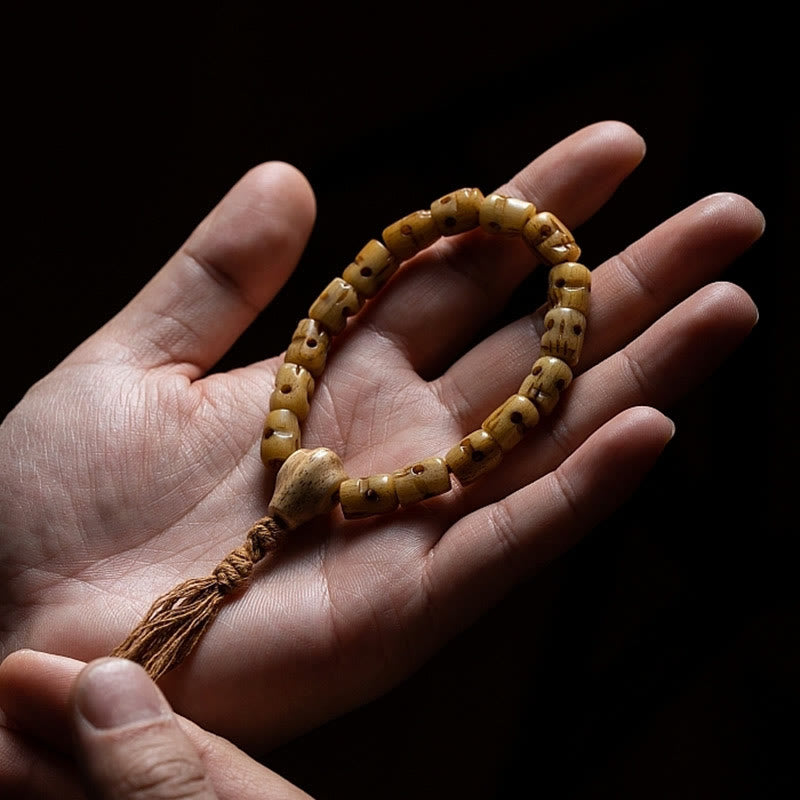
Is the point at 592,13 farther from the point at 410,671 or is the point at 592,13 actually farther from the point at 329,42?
the point at 410,671

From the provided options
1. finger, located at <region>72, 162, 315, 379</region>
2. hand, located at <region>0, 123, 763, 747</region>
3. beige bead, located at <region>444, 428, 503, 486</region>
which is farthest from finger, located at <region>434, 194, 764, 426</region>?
finger, located at <region>72, 162, 315, 379</region>

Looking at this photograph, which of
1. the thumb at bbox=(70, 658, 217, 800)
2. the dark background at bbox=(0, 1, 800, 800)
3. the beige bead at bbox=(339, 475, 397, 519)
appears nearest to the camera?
the thumb at bbox=(70, 658, 217, 800)

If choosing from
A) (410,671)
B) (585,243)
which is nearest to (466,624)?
(410,671)

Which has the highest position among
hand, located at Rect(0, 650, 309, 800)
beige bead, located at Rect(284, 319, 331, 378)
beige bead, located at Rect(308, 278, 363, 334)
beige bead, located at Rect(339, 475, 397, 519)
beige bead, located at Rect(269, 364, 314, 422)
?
beige bead, located at Rect(308, 278, 363, 334)

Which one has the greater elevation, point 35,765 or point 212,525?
point 212,525

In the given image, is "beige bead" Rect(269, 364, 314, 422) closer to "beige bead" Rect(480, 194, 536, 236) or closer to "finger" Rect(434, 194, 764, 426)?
"finger" Rect(434, 194, 764, 426)

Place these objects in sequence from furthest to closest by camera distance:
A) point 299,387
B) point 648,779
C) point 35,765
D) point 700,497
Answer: point 700,497 → point 648,779 → point 299,387 → point 35,765
